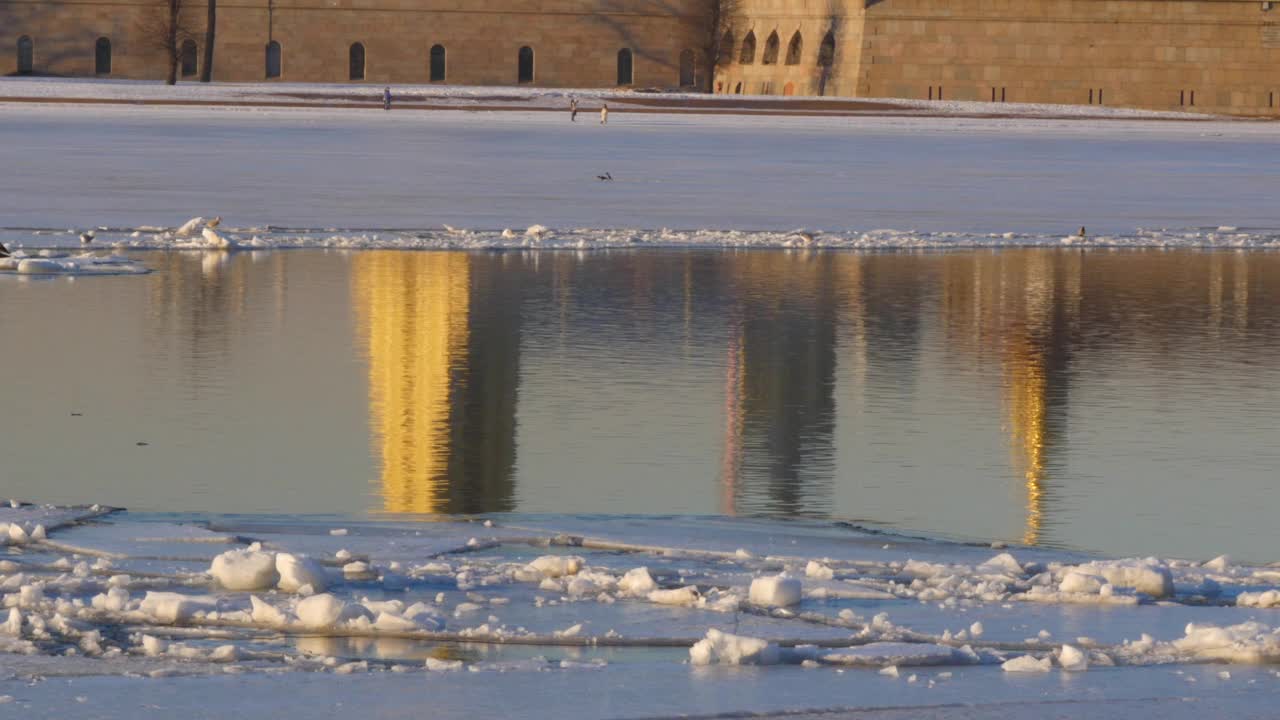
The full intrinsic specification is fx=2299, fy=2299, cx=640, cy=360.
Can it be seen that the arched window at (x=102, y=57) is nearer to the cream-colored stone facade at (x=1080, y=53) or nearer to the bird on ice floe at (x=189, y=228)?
the cream-colored stone facade at (x=1080, y=53)

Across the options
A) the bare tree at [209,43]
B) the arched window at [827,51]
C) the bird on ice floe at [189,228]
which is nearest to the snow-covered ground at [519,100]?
the arched window at [827,51]

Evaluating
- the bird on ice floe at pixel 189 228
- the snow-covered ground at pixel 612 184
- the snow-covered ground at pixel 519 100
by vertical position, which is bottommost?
the bird on ice floe at pixel 189 228

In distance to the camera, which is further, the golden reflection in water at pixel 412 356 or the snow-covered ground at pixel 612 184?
the snow-covered ground at pixel 612 184

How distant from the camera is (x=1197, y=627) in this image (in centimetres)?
686

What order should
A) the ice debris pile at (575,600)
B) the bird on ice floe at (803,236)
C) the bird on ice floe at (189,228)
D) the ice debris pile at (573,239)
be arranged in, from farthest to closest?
the bird on ice floe at (803,236), the bird on ice floe at (189,228), the ice debris pile at (573,239), the ice debris pile at (575,600)

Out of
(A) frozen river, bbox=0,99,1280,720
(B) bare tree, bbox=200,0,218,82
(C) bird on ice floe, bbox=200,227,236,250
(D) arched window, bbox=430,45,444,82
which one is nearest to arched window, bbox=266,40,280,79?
(B) bare tree, bbox=200,0,218,82

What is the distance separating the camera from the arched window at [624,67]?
319 ft

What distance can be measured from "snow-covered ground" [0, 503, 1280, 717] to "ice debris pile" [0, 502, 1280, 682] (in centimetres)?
1

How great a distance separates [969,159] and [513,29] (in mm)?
58776

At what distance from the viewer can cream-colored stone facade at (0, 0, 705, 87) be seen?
95500 millimetres

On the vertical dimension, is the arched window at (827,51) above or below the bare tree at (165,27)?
below

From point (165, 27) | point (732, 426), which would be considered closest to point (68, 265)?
point (732, 426)

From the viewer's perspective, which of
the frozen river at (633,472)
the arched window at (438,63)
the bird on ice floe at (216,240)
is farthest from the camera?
the arched window at (438,63)

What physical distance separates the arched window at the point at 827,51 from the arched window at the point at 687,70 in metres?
12.6
